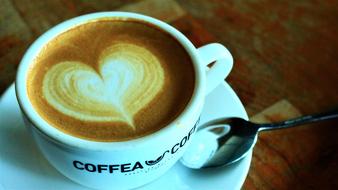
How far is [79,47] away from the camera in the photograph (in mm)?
639

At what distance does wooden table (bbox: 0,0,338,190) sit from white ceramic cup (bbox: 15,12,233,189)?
17 cm

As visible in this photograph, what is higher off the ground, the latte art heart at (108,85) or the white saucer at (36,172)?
the latte art heart at (108,85)

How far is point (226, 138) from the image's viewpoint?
0.72 metres

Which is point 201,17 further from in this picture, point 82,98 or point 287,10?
point 82,98

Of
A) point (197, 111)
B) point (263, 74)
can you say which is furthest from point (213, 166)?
point (263, 74)

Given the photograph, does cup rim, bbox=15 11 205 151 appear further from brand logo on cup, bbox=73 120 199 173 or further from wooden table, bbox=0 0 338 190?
wooden table, bbox=0 0 338 190

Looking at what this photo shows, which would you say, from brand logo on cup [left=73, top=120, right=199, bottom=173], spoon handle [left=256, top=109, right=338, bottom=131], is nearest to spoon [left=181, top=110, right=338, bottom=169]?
spoon handle [left=256, top=109, right=338, bottom=131]

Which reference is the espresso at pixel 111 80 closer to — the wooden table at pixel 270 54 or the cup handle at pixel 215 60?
the cup handle at pixel 215 60

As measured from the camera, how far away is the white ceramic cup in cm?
53

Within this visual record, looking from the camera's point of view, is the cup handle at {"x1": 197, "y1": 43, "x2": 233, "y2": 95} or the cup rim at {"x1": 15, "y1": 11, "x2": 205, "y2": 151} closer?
the cup rim at {"x1": 15, "y1": 11, "x2": 205, "y2": 151}

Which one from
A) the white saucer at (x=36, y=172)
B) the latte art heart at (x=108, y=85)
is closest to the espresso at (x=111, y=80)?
the latte art heart at (x=108, y=85)

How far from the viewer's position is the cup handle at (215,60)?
2.08 feet

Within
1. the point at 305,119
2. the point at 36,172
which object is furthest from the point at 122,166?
the point at 305,119

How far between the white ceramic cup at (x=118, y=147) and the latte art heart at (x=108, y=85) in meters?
0.04
